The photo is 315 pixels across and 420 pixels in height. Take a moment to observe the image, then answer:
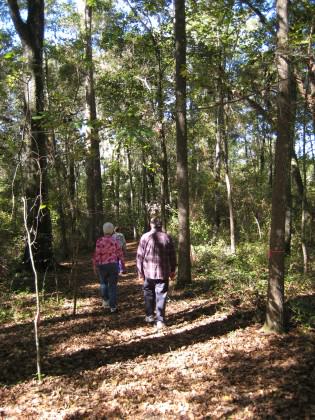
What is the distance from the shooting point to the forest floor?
14.1 feet

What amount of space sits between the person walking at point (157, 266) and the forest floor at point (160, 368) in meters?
0.50

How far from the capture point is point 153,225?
6.86 meters

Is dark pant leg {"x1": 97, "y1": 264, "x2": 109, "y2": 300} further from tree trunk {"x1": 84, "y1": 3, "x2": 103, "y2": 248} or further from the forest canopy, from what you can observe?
tree trunk {"x1": 84, "y1": 3, "x2": 103, "y2": 248}

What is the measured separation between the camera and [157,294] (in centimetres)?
675

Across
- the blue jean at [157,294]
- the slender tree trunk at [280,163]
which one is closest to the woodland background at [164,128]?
the slender tree trunk at [280,163]

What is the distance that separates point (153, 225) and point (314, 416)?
3852 mm

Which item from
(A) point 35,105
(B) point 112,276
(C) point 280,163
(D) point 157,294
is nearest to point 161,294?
(D) point 157,294

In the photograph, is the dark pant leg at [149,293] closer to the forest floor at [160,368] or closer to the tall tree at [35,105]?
the forest floor at [160,368]

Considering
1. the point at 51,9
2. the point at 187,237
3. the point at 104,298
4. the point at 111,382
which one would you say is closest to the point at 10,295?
the point at 104,298

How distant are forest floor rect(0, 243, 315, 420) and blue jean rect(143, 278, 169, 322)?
1.04 feet

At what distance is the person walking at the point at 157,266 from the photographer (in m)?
6.71

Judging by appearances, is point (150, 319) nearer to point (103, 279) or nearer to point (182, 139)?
point (103, 279)

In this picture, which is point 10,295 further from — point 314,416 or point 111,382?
point 314,416

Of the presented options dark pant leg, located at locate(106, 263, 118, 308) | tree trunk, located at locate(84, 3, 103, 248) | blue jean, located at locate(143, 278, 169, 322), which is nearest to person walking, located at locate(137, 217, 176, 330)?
blue jean, located at locate(143, 278, 169, 322)
